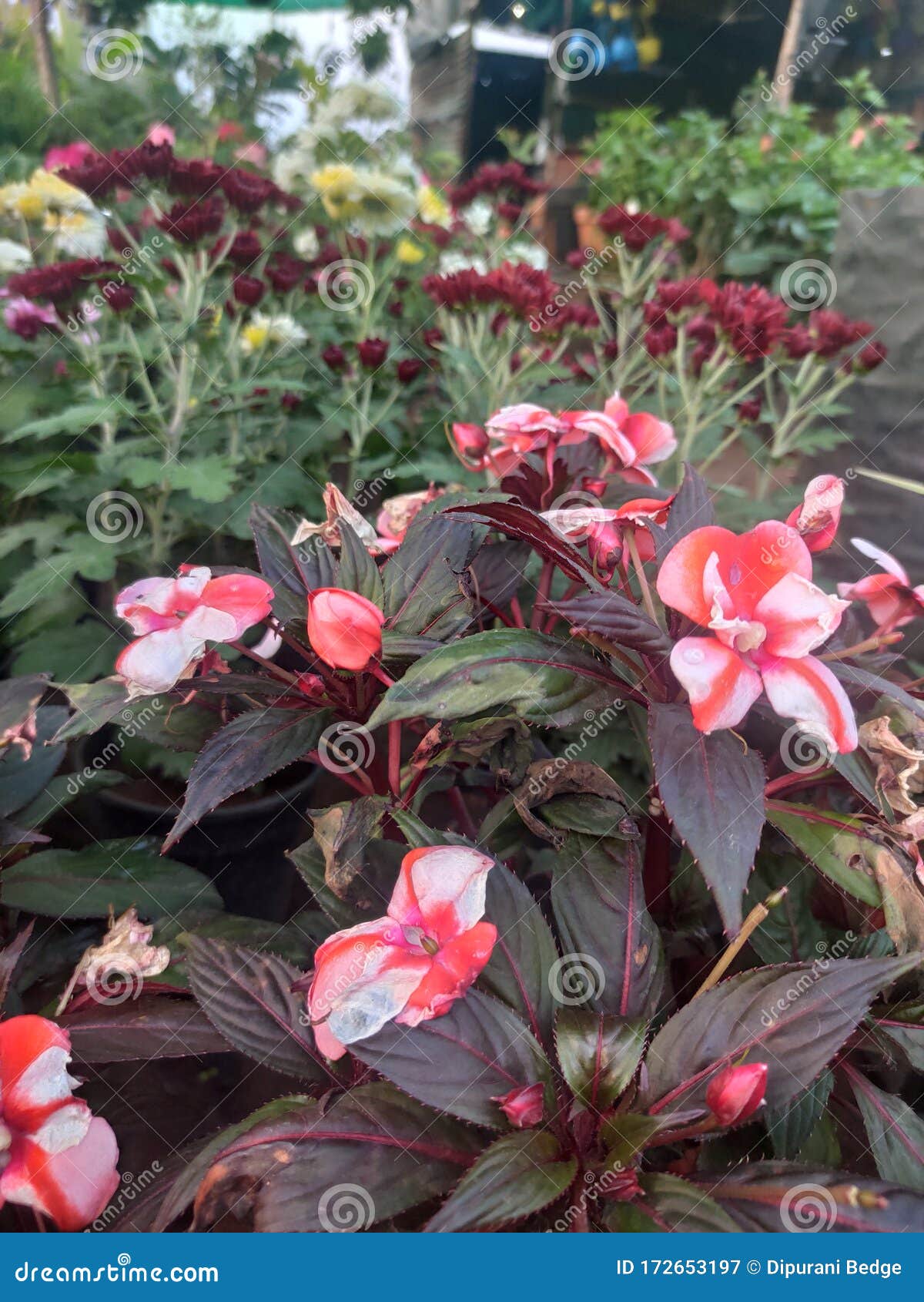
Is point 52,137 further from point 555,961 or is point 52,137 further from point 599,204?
point 555,961

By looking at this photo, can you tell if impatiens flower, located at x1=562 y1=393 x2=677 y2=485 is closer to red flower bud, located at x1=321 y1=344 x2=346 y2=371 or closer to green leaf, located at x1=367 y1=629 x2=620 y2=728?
green leaf, located at x1=367 y1=629 x2=620 y2=728

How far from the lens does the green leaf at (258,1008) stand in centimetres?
59

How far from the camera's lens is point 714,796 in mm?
506

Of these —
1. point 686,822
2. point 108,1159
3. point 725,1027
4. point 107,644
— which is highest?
point 686,822

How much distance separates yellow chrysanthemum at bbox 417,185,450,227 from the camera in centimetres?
204

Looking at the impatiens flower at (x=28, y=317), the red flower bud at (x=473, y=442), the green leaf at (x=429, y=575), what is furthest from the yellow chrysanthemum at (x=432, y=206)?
the green leaf at (x=429, y=575)

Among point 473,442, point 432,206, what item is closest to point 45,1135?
point 473,442

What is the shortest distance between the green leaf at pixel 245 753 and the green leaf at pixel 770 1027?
32 cm

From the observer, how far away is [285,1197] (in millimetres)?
467

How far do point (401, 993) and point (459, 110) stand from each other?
4201 millimetres

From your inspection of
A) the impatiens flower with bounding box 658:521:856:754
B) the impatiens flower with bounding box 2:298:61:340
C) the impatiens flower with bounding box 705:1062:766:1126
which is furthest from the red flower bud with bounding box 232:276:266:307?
the impatiens flower with bounding box 705:1062:766:1126

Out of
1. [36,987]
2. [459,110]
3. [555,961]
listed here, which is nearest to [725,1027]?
[555,961]

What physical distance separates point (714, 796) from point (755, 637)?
0.33 ft

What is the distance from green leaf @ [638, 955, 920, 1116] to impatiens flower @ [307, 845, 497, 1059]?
0.45ft
